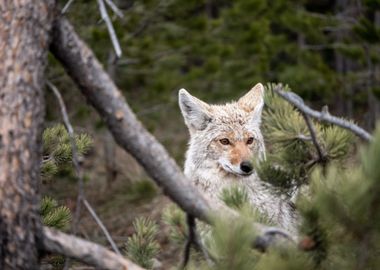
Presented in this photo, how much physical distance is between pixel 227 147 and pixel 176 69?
9.92 metres

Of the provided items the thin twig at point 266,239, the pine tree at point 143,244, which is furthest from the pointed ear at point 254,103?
the thin twig at point 266,239

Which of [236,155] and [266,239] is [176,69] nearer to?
[236,155]

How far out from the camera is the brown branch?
3.66 m

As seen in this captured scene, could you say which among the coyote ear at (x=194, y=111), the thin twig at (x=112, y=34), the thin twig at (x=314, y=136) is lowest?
the coyote ear at (x=194, y=111)

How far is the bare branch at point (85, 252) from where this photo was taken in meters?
3.64

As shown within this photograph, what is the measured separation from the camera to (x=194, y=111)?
23.9 feet

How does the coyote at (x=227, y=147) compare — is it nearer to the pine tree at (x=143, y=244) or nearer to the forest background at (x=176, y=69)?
the pine tree at (x=143, y=244)

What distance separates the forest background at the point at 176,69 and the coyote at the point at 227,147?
12.6ft

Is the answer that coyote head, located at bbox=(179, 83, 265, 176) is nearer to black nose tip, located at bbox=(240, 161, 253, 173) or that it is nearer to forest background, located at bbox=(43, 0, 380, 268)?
black nose tip, located at bbox=(240, 161, 253, 173)

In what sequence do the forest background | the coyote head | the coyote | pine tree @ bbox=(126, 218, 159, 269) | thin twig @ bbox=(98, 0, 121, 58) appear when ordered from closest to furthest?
thin twig @ bbox=(98, 0, 121, 58)
pine tree @ bbox=(126, 218, 159, 269)
the coyote
the coyote head
the forest background

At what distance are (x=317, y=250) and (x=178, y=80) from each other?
1056 centimetres

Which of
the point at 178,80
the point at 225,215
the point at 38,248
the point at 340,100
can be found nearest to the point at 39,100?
the point at 38,248

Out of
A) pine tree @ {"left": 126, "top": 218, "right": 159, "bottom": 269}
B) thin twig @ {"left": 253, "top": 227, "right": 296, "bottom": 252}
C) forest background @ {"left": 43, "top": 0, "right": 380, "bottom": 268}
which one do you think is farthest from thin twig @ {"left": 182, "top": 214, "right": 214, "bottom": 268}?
forest background @ {"left": 43, "top": 0, "right": 380, "bottom": 268}

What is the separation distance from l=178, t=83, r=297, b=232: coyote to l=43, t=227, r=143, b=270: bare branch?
282 cm
